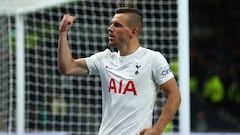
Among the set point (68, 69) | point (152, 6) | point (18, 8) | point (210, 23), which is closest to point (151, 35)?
point (152, 6)

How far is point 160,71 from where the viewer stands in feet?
18.8

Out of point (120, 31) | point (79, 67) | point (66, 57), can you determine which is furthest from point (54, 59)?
point (120, 31)

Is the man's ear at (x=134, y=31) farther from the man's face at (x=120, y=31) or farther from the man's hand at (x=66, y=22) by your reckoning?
the man's hand at (x=66, y=22)

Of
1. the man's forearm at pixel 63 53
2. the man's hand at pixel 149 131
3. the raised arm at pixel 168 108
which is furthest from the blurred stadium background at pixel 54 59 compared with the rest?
the man's hand at pixel 149 131

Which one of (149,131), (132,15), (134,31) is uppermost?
(132,15)

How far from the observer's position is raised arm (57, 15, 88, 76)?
19.1 ft

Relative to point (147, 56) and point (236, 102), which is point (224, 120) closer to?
point (236, 102)

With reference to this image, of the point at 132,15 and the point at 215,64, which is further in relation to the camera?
the point at 215,64

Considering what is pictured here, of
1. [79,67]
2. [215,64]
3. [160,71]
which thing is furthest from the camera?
[215,64]

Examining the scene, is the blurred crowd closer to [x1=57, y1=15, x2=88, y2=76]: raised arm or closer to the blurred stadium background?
the blurred stadium background

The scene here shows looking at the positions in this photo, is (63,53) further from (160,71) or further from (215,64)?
(215,64)

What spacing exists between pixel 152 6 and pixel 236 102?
20.1 feet

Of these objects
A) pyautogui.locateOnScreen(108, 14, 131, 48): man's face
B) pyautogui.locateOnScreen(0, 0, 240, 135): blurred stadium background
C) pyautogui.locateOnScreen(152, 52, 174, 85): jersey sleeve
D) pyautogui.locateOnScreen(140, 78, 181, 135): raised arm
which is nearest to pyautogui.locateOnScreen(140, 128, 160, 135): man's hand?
pyautogui.locateOnScreen(140, 78, 181, 135): raised arm

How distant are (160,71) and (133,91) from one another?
234mm
